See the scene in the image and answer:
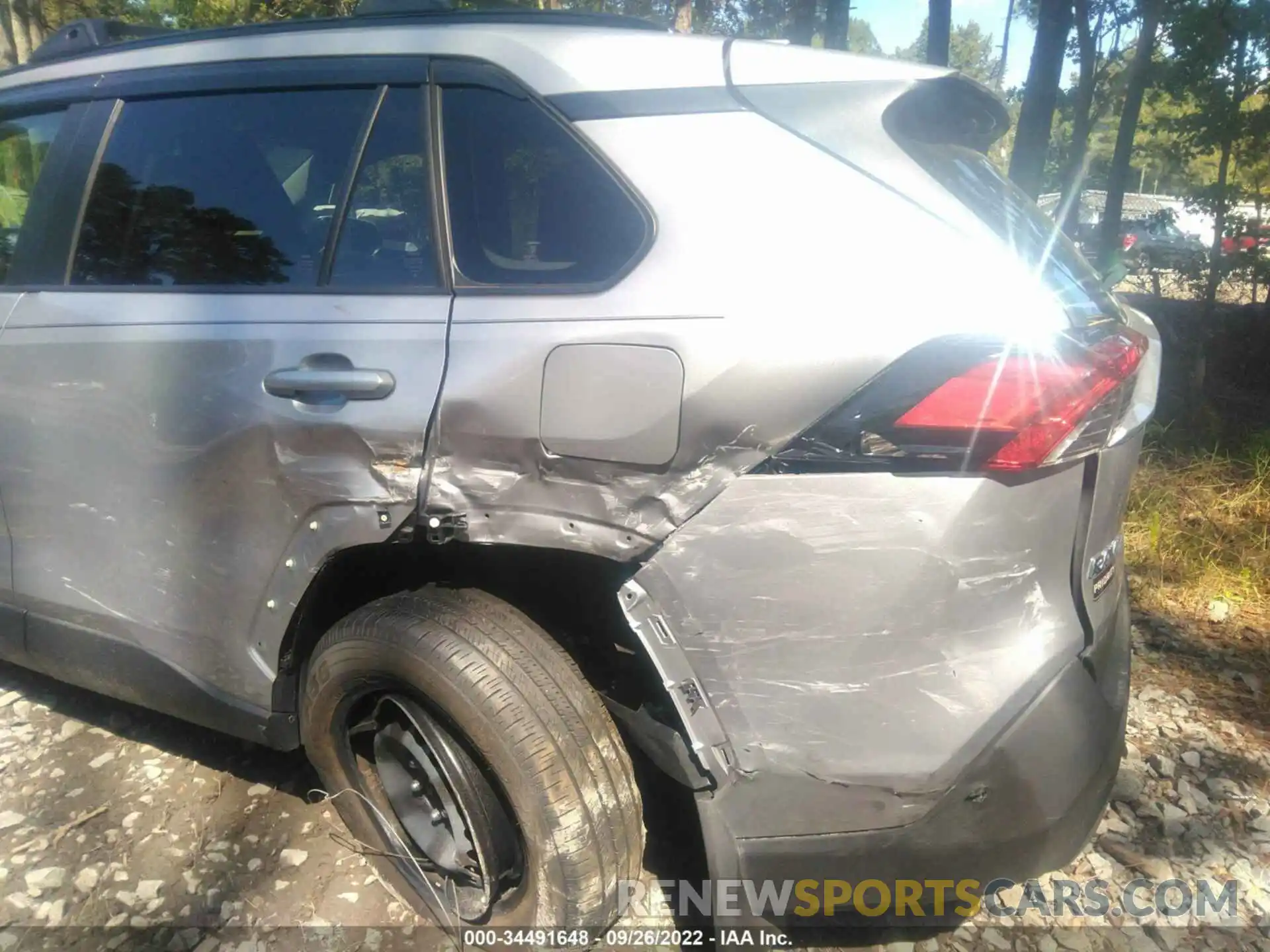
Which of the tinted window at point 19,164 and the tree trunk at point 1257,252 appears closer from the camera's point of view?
the tinted window at point 19,164

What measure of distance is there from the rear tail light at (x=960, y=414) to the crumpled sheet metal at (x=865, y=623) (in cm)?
4

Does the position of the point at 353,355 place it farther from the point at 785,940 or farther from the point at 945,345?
the point at 785,940

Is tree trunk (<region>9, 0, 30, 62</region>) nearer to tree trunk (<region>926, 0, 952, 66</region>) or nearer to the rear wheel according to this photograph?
tree trunk (<region>926, 0, 952, 66</region>)

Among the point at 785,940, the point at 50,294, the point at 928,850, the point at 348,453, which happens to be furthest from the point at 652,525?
A: the point at 50,294

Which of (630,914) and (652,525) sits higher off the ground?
(652,525)

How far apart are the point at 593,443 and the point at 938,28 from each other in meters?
8.80

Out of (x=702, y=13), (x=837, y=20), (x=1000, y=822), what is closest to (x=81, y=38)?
(x=1000, y=822)

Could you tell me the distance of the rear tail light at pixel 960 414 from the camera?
5.06 ft

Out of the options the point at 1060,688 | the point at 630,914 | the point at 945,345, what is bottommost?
the point at 630,914

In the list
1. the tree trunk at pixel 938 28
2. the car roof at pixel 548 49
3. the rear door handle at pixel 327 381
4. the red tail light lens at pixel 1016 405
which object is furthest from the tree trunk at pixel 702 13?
the red tail light lens at pixel 1016 405

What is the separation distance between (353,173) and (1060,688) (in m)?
1.90

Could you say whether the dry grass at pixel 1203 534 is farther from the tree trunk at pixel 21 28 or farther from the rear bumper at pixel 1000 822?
the tree trunk at pixel 21 28

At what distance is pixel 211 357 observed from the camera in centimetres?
210

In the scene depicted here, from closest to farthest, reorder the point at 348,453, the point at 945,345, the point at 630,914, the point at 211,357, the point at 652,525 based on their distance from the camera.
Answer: the point at 945,345
the point at 652,525
the point at 348,453
the point at 211,357
the point at 630,914
